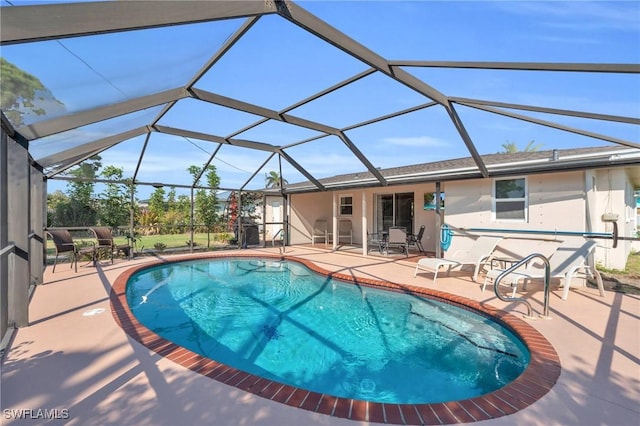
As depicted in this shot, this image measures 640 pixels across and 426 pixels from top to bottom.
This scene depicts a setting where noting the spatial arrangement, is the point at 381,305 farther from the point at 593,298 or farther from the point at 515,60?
the point at 515,60

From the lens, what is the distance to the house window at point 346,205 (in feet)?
51.1

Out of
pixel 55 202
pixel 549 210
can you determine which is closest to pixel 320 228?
pixel 549 210

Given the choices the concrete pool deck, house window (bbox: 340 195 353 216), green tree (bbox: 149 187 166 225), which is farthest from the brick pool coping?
green tree (bbox: 149 187 166 225)

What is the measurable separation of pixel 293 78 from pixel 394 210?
9231 millimetres

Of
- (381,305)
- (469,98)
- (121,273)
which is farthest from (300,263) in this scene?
(469,98)

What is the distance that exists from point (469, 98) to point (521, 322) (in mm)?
4113

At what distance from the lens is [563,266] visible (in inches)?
227

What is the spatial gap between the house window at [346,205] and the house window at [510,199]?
797 centimetres

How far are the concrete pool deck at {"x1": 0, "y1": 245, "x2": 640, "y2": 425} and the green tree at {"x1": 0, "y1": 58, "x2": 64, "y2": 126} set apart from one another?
2697 mm

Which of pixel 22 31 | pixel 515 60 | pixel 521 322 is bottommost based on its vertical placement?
pixel 521 322

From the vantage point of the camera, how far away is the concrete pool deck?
7.47 feet

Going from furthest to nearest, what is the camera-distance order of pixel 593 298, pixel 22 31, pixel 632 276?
pixel 632 276 → pixel 593 298 → pixel 22 31

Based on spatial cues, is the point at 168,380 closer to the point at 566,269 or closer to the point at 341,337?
the point at 341,337

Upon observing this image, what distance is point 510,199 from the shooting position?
26.3 feet
